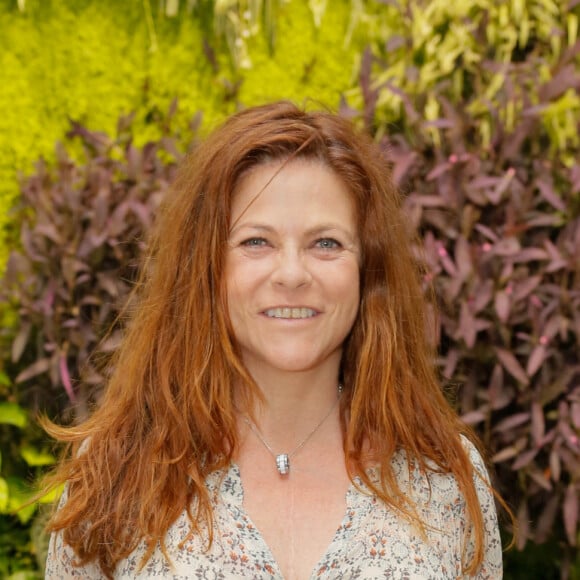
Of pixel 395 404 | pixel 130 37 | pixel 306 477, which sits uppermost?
pixel 130 37

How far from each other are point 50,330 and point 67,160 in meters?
0.57

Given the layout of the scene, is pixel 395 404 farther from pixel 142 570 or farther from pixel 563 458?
pixel 563 458

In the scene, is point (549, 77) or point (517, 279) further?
point (549, 77)

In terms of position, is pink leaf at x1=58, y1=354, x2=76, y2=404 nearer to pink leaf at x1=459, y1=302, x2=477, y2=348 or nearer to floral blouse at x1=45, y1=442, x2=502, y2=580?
floral blouse at x1=45, y1=442, x2=502, y2=580

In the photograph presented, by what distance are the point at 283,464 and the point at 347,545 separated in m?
0.22

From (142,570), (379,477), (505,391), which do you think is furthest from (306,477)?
(505,391)

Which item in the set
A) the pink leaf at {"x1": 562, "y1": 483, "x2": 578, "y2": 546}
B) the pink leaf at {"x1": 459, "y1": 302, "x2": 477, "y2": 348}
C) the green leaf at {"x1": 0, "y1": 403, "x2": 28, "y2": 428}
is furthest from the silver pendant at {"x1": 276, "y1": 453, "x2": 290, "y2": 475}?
the green leaf at {"x1": 0, "y1": 403, "x2": 28, "y2": 428}

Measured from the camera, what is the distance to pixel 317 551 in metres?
2.09

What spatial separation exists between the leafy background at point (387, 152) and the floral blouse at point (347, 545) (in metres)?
0.75

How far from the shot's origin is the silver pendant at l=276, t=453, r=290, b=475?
7.18 feet

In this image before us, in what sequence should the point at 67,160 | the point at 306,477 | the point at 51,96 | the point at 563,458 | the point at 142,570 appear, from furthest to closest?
the point at 51,96
the point at 67,160
the point at 563,458
the point at 306,477
the point at 142,570

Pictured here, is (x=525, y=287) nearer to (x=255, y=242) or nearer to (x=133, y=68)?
(x=255, y=242)

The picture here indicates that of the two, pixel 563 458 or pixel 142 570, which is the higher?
pixel 563 458

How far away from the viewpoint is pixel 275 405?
7.23 ft
